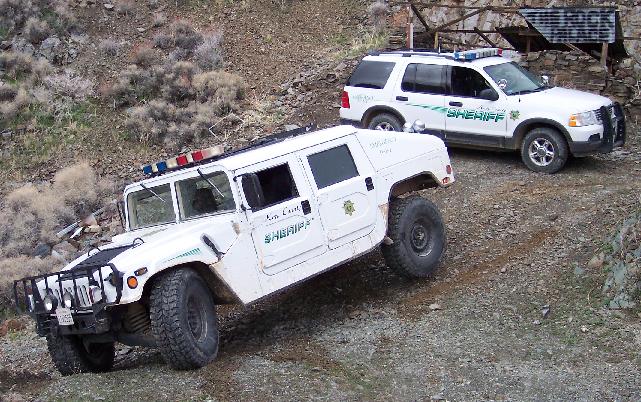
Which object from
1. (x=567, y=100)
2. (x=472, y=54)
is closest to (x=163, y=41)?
(x=472, y=54)

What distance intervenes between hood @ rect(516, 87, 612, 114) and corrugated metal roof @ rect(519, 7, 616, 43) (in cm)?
226

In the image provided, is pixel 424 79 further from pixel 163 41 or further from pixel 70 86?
pixel 163 41

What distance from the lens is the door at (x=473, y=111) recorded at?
13.3 m

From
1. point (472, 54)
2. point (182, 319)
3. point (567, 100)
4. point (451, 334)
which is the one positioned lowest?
point (451, 334)

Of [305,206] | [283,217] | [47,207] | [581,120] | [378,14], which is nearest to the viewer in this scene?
[283,217]

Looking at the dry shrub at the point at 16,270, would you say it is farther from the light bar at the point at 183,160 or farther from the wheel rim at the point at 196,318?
the wheel rim at the point at 196,318

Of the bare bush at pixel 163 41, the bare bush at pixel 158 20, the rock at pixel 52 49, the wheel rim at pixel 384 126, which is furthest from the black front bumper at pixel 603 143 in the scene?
the rock at pixel 52 49

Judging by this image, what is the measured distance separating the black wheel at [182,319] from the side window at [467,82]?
281 inches

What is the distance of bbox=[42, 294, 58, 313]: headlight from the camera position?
7.62 metres

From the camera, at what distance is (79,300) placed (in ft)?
24.6

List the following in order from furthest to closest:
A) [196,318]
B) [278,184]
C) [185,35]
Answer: [185,35] < [278,184] < [196,318]

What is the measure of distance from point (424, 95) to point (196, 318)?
739 cm

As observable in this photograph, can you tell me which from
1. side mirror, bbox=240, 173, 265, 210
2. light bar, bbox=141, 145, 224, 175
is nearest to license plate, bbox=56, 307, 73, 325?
light bar, bbox=141, 145, 224, 175

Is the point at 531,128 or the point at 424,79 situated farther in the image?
the point at 424,79
